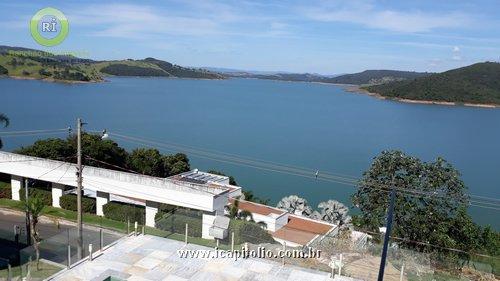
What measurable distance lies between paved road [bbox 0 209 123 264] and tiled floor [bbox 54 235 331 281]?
76 centimetres

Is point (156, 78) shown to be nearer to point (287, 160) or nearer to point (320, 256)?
point (287, 160)

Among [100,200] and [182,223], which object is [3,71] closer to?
[100,200]

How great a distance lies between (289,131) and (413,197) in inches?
2016

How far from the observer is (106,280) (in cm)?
1034

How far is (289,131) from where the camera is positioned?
223 feet

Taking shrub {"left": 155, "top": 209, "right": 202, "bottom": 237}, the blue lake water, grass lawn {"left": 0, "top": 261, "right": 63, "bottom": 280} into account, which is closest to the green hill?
the blue lake water

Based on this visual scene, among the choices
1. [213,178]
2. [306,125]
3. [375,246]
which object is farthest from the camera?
[306,125]

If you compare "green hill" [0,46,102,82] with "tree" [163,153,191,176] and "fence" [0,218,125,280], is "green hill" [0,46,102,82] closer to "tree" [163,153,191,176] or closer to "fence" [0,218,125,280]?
"tree" [163,153,191,176]

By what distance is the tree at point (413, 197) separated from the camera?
52.7 ft

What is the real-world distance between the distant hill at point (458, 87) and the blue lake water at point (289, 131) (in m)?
15.1

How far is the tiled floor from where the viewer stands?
10836 mm

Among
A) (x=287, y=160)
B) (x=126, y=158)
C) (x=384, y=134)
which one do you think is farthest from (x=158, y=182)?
(x=384, y=134)

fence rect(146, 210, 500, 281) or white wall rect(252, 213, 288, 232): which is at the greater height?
fence rect(146, 210, 500, 281)

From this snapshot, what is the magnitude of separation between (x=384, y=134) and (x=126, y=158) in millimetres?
48202
